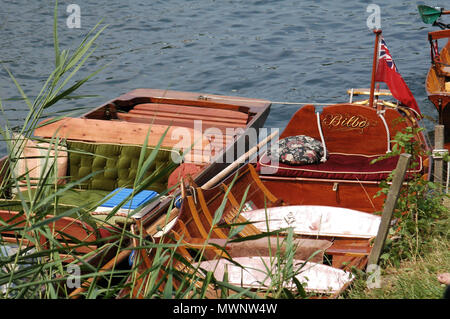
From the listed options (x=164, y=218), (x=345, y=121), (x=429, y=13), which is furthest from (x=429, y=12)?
(x=164, y=218)

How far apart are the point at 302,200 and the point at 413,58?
35.0 ft

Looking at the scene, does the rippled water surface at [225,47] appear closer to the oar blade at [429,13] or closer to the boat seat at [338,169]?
the oar blade at [429,13]

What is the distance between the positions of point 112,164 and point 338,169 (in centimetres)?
279

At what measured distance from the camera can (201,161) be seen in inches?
315

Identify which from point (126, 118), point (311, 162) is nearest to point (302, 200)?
A: point (311, 162)

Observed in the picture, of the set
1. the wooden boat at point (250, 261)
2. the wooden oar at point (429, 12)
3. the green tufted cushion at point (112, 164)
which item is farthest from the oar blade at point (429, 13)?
the wooden boat at point (250, 261)

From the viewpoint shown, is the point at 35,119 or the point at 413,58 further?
the point at 413,58

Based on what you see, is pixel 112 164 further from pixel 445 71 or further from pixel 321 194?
pixel 445 71

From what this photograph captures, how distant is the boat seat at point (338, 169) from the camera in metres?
7.60

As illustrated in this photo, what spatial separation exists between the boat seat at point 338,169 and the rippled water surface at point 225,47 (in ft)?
19.6

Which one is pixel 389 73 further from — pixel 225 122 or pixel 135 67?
pixel 135 67

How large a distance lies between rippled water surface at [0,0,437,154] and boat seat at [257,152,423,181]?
19.6ft

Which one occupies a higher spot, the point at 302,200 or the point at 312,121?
the point at 312,121
